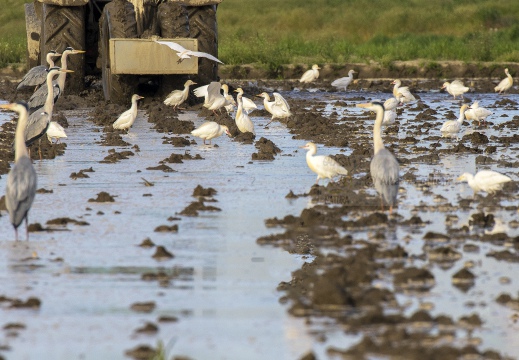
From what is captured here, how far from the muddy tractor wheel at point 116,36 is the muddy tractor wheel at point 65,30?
481 millimetres

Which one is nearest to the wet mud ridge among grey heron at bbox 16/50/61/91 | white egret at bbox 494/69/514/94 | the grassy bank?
grey heron at bbox 16/50/61/91

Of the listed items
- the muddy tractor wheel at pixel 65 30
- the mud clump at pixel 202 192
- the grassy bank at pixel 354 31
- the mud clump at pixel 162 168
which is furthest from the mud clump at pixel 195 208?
the grassy bank at pixel 354 31

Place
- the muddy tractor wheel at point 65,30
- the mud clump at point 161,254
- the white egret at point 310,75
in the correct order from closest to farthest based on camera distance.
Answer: the mud clump at point 161,254, the muddy tractor wheel at point 65,30, the white egret at point 310,75

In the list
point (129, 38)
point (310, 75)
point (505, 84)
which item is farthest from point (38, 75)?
point (505, 84)

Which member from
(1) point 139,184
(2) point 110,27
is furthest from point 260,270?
(2) point 110,27

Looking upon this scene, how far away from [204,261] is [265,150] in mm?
6493

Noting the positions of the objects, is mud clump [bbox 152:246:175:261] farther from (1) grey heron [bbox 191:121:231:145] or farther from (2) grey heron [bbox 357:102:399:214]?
(1) grey heron [bbox 191:121:231:145]

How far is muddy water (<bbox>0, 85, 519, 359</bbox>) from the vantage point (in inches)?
240

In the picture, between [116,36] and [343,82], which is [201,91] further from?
[343,82]

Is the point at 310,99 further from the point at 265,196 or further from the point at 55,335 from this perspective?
the point at 55,335

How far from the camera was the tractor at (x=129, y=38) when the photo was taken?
1783cm

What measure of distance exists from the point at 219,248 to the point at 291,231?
0.84 meters

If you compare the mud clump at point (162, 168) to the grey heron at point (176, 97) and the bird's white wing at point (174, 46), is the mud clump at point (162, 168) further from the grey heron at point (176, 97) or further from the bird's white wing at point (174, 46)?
the grey heron at point (176, 97)

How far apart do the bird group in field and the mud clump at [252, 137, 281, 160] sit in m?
0.72
